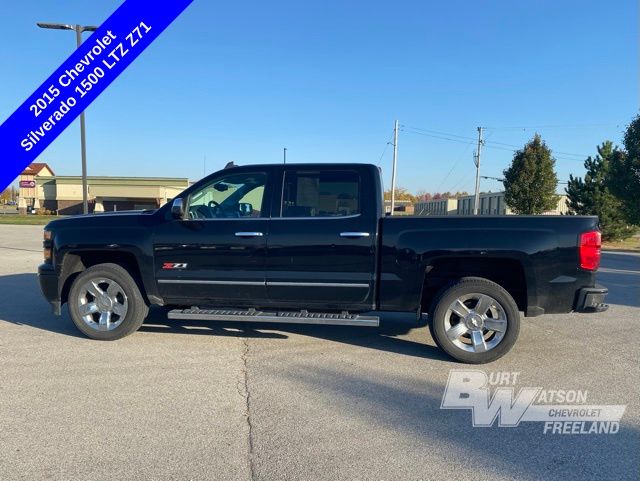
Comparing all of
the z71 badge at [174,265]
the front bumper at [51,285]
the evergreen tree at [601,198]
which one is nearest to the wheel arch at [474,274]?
the z71 badge at [174,265]

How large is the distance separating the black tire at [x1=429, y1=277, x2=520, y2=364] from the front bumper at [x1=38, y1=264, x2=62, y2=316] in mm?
4332

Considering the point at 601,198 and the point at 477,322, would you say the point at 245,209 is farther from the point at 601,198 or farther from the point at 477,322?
the point at 601,198

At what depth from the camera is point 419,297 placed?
487 cm

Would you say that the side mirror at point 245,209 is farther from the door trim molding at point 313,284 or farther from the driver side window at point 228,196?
the door trim molding at point 313,284

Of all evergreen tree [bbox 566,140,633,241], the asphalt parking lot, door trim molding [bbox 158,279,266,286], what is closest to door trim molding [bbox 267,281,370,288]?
door trim molding [bbox 158,279,266,286]

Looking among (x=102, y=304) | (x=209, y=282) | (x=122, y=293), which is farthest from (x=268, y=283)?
(x=102, y=304)

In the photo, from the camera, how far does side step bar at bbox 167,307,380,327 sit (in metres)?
4.80

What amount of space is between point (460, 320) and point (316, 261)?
163 centimetres

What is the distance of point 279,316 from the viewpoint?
16.3ft

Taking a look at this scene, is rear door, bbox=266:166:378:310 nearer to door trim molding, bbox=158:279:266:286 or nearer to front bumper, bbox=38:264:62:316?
door trim molding, bbox=158:279:266:286

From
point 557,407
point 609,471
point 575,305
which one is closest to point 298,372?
point 557,407

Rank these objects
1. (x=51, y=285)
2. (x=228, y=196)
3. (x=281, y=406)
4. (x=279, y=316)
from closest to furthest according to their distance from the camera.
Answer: (x=281, y=406), (x=279, y=316), (x=228, y=196), (x=51, y=285)

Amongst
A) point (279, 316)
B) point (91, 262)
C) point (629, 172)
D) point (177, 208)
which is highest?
point (629, 172)

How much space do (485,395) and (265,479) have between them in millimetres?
2151
